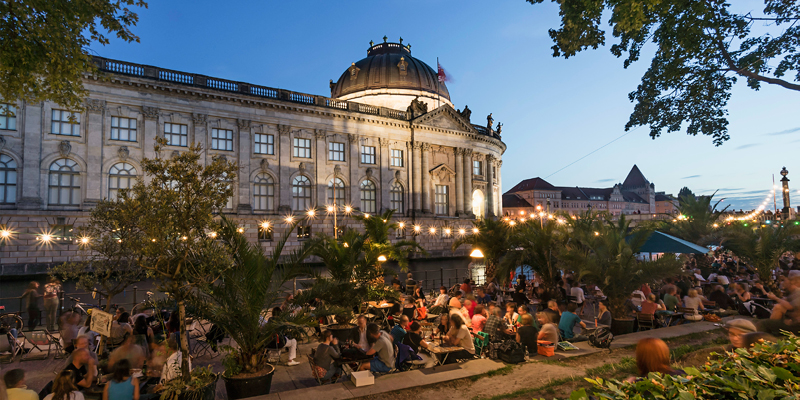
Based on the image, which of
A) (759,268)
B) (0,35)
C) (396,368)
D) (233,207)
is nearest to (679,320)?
(759,268)

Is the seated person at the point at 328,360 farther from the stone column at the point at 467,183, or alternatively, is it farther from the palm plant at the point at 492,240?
the stone column at the point at 467,183

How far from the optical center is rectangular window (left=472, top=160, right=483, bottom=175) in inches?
2093

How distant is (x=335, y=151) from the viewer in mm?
42625

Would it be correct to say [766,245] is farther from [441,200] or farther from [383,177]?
[441,200]

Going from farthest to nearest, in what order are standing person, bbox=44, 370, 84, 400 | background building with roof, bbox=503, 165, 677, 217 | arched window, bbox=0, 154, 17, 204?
1. background building with roof, bbox=503, 165, 677, 217
2. arched window, bbox=0, 154, 17, 204
3. standing person, bbox=44, 370, 84, 400

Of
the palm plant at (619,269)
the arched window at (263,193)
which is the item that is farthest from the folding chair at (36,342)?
the arched window at (263,193)

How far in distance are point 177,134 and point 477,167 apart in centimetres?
3456

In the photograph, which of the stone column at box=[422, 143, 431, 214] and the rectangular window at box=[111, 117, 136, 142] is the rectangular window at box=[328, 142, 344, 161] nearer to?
the stone column at box=[422, 143, 431, 214]

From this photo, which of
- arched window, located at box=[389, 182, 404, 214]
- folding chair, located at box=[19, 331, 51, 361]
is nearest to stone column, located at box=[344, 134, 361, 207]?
arched window, located at box=[389, 182, 404, 214]

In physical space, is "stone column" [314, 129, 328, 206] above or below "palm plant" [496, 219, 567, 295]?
above

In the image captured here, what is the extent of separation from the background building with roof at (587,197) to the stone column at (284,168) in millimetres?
73783

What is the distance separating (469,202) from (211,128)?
2985 centimetres

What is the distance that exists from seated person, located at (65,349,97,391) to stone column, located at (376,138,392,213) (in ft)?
122

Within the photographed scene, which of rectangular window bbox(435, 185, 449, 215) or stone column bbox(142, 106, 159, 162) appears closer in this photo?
stone column bbox(142, 106, 159, 162)
